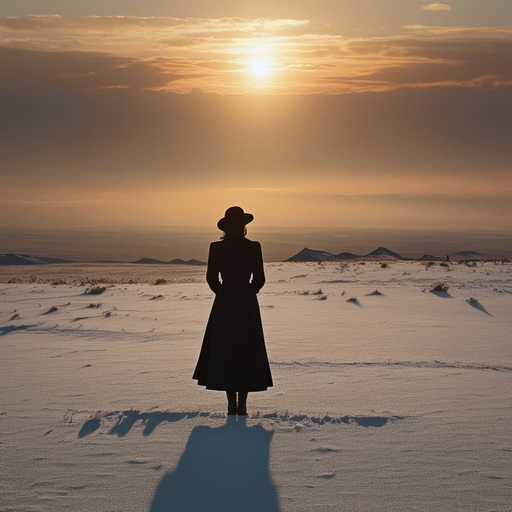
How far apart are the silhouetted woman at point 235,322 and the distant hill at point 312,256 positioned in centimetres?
5552

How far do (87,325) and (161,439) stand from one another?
306 inches

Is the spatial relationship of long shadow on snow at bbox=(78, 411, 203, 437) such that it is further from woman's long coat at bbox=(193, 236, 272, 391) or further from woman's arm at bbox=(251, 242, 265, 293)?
woman's arm at bbox=(251, 242, 265, 293)

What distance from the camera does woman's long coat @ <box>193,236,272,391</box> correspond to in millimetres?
5739

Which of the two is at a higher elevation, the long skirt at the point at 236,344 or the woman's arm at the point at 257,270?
the woman's arm at the point at 257,270

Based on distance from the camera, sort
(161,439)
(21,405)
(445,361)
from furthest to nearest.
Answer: (445,361) < (21,405) < (161,439)

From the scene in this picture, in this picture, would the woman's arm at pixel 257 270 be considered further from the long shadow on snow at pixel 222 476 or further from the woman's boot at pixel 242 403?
the long shadow on snow at pixel 222 476

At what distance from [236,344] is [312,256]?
57.5 m

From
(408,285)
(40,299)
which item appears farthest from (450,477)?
(408,285)

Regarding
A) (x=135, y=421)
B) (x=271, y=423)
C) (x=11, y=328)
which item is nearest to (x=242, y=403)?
(x=271, y=423)

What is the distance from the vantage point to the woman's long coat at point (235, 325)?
574 centimetres

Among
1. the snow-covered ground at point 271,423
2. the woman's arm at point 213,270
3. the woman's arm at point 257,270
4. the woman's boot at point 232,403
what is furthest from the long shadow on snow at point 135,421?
the woman's arm at point 257,270

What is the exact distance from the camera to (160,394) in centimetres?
668

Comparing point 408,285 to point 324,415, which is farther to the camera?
point 408,285

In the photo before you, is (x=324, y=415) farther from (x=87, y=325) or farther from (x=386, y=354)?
(x=87, y=325)
